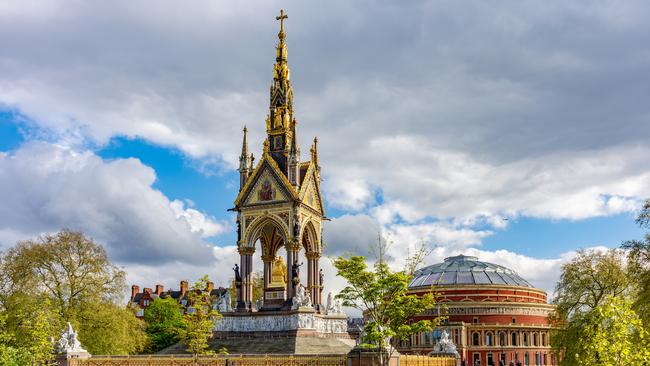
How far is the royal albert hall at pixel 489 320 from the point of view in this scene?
7881 cm

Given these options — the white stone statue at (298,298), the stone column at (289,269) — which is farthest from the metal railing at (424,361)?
the stone column at (289,269)

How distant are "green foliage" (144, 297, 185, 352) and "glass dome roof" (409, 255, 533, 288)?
2829cm

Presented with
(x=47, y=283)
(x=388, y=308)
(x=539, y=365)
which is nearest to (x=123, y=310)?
(x=47, y=283)

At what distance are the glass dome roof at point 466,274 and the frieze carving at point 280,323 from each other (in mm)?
42972

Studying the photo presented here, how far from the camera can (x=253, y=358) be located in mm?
30719

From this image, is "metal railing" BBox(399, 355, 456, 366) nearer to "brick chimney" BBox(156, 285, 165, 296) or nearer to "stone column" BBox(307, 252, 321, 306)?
"stone column" BBox(307, 252, 321, 306)

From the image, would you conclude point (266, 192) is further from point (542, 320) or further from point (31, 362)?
point (542, 320)

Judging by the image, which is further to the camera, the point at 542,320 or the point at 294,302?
A: the point at 542,320

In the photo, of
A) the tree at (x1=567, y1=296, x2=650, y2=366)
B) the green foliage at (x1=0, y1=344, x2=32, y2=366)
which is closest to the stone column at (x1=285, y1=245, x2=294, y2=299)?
the green foliage at (x1=0, y1=344, x2=32, y2=366)

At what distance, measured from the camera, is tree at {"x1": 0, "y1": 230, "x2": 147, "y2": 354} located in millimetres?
45281

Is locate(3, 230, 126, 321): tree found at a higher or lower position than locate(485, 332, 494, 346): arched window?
higher

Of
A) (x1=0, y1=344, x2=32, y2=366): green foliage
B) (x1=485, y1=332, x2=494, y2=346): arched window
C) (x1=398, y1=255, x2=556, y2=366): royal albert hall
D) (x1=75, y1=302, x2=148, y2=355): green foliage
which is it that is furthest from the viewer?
(x1=485, y1=332, x2=494, y2=346): arched window

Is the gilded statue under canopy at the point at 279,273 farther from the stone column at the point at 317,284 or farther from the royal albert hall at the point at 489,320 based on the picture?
the royal albert hall at the point at 489,320

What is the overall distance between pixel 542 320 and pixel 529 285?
6538 millimetres
